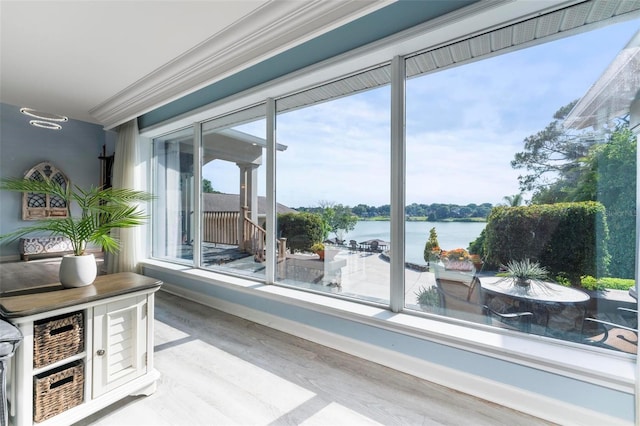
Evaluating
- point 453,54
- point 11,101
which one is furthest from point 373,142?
point 11,101

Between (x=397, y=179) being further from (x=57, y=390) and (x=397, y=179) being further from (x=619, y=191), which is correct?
(x=57, y=390)

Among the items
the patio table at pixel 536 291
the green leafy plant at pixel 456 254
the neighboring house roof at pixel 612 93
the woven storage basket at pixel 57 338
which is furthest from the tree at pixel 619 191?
the woven storage basket at pixel 57 338

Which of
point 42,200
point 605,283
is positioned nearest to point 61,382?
point 605,283

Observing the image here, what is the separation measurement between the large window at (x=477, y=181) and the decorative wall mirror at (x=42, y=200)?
4.63m

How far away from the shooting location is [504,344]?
67.0 inches

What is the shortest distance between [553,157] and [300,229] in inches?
80.7

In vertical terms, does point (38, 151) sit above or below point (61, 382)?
above

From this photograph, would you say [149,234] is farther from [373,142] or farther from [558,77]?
[558,77]

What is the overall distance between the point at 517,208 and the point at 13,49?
4777 mm

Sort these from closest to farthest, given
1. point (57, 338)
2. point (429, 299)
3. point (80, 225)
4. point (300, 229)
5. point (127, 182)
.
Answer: point (57, 338) < point (80, 225) < point (429, 299) < point (300, 229) < point (127, 182)

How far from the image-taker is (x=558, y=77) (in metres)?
1.69

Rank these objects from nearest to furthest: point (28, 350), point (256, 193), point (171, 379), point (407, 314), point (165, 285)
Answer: point (28, 350) < point (171, 379) < point (407, 314) < point (256, 193) < point (165, 285)

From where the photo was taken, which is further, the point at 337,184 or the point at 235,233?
the point at 235,233

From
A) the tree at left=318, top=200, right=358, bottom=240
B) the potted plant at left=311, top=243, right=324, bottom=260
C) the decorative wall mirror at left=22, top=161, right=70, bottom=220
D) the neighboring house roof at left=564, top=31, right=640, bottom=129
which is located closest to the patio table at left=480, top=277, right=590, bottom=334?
the neighboring house roof at left=564, top=31, right=640, bottom=129
